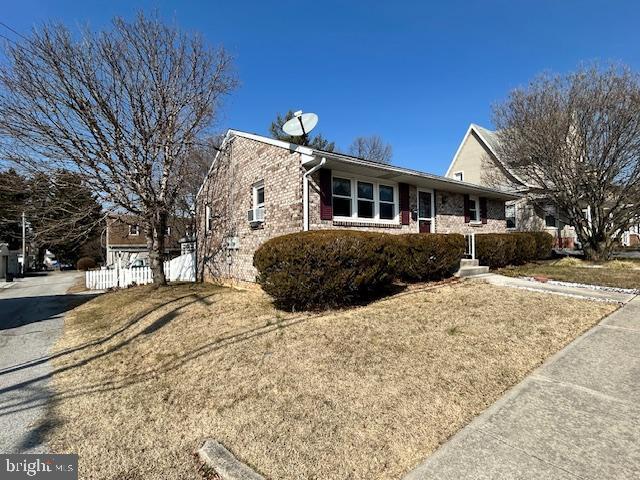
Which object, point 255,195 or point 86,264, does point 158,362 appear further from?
point 86,264

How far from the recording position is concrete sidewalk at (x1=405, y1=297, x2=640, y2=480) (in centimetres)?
241

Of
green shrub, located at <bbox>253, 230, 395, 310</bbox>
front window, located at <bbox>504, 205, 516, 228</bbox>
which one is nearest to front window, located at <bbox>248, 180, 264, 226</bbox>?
green shrub, located at <bbox>253, 230, 395, 310</bbox>

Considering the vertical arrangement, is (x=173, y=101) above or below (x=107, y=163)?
above

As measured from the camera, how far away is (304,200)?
29.4 feet

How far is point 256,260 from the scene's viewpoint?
23.9ft

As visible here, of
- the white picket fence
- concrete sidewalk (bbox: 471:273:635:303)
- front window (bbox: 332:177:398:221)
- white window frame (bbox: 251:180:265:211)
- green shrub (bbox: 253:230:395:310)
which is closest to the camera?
green shrub (bbox: 253:230:395:310)

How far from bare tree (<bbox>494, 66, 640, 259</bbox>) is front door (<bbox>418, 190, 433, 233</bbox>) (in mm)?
5898

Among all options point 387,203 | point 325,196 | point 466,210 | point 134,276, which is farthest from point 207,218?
point 466,210

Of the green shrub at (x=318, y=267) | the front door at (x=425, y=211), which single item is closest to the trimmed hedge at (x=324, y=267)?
the green shrub at (x=318, y=267)

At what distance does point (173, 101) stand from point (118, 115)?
1.90m

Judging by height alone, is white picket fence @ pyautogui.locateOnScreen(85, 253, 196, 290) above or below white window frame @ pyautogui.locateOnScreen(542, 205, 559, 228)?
below

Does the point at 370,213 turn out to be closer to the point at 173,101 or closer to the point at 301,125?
the point at 301,125

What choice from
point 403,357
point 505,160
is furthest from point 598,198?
point 403,357

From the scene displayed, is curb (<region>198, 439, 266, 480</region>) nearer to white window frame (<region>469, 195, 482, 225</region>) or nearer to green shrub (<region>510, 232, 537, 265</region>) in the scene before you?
green shrub (<region>510, 232, 537, 265</region>)
